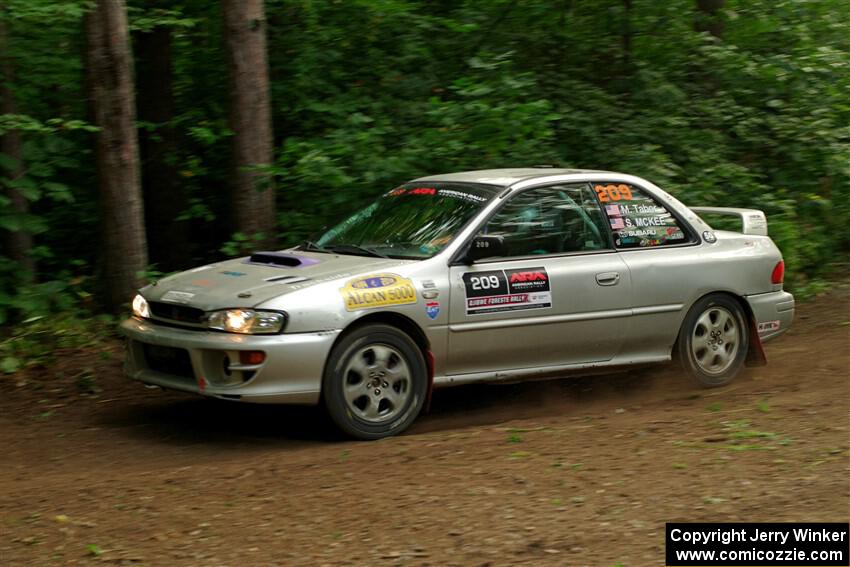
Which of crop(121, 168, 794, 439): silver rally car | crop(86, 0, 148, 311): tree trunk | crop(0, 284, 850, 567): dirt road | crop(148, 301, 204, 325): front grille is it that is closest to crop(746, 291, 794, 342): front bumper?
crop(121, 168, 794, 439): silver rally car

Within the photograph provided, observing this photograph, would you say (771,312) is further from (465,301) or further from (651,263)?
(465,301)

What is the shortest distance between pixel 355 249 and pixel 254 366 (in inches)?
57.1

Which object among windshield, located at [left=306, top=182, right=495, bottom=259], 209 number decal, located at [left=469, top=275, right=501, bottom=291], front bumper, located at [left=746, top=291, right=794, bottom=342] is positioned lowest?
front bumper, located at [left=746, top=291, right=794, bottom=342]

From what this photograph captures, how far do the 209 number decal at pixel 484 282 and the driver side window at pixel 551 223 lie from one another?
A: 244 millimetres

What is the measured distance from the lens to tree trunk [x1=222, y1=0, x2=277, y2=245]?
33.9ft

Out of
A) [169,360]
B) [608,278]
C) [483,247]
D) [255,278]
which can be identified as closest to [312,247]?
[255,278]

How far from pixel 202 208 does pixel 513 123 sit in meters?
3.09

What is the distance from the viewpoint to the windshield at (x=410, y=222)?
7.57 meters

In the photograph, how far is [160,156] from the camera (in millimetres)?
11977

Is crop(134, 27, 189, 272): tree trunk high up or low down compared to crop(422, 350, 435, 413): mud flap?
up

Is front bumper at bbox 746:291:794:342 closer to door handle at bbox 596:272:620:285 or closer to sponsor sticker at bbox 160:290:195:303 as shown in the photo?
door handle at bbox 596:272:620:285

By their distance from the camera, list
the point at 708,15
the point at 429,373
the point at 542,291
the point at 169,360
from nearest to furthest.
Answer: the point at 169,360 → the point at 429,373 → the point at 542,291 → the point at 708,15

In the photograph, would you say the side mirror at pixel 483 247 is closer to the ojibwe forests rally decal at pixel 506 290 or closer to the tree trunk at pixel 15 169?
the ojibwe forests rally decal at pixel 506 290

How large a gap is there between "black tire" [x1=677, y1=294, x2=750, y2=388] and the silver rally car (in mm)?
12
